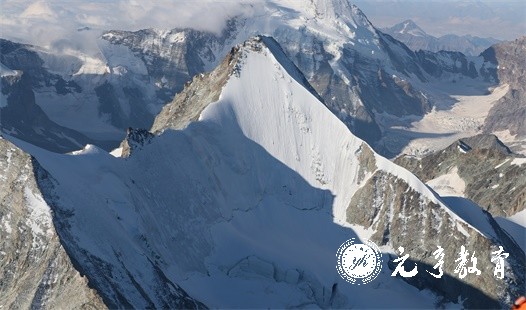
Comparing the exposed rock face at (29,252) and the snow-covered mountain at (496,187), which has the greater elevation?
the exposed rock face at (29,252)

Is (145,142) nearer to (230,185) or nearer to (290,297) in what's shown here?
(230,185)

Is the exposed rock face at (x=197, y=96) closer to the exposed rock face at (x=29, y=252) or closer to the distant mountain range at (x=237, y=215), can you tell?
the distant mountain range at (x=237, y=215)

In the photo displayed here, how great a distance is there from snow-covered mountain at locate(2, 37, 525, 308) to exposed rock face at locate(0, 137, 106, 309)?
6.10 feet

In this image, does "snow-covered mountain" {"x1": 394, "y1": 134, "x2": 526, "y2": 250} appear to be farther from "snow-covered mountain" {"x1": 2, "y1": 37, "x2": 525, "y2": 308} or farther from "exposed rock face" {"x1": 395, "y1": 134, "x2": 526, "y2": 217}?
"snow-covered mountain" {"x1": 2, "y1": 37, "x2": 525, "y2": 308}

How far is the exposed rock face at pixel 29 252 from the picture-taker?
295ft

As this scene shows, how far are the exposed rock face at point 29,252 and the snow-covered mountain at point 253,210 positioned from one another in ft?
6.10

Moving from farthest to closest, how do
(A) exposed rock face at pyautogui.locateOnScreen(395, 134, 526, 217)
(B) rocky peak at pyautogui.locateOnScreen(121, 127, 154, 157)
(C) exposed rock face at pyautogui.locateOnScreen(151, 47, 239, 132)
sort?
(A) exposed rock face at pyautogui.locateOnScreen(395, 134, 526, 217) → (C) exposed rock face at pyautogui.locateOnScreen(151, 47, 239, 132) → (B) rocky peak at pyautogui.locateOnScreen(121, 127, 154, 157)

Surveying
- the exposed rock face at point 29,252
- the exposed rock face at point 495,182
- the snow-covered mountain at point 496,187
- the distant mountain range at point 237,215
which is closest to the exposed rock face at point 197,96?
the distant mountain range at point 237,215

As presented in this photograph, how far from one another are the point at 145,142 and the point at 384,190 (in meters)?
44.1

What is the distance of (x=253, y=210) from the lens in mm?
146625

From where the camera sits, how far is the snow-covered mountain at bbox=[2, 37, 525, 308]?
109125 mm

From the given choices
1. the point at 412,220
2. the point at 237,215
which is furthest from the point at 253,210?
the point at 412,220

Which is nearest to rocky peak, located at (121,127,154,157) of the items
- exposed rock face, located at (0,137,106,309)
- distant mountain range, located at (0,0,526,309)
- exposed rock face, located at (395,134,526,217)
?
distant mountain range, located at (0,0,526,309)

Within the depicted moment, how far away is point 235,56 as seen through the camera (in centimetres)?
17388
